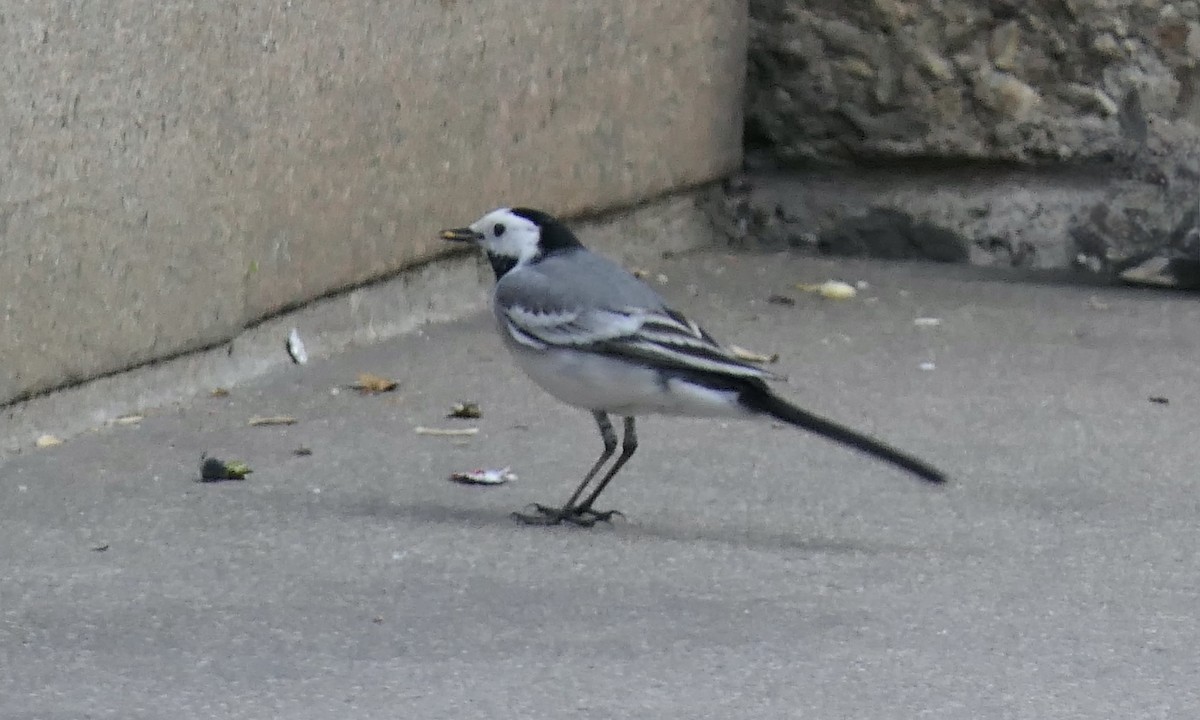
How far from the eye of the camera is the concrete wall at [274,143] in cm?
504

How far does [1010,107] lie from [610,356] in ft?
10.6

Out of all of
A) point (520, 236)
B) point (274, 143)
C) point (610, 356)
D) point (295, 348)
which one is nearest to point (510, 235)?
point (520, 236)

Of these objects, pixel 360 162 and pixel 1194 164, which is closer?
pixel 360 162

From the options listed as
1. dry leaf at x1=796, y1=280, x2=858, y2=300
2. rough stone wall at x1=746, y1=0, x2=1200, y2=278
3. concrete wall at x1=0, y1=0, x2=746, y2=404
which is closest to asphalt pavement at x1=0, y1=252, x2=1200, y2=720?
concrete wall at x1=0, y1=0, x2=746, y2=404

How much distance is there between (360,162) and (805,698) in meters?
2.97

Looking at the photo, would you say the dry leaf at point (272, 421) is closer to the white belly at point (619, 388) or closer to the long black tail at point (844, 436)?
the white belly at point (619, 388)

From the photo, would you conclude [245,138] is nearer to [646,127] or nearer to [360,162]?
[360,162]

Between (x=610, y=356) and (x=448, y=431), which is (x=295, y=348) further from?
(x=610, y=356)

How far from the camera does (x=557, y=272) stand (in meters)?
4.80

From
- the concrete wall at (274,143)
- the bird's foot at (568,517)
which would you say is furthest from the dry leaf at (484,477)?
the concrete wall at (274,143)

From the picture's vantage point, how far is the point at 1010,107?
7441 mm

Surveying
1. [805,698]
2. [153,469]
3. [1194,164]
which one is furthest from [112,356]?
[1194,164]

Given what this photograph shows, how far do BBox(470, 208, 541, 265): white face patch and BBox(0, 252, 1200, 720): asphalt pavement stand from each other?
0.51 metres

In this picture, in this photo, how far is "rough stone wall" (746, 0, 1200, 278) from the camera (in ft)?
24.1
